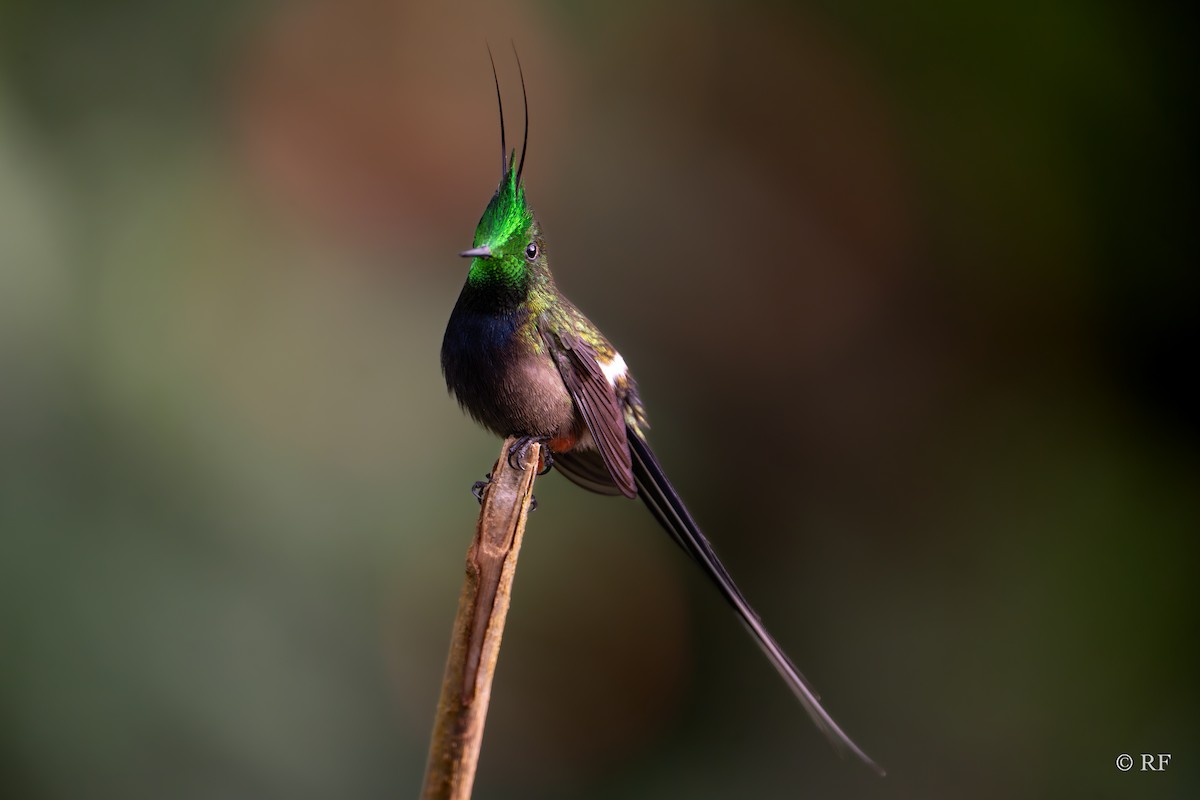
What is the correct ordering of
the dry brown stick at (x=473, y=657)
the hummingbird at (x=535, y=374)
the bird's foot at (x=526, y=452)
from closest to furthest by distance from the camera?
the dry brown stick at (x=473, y=657)
the bird's foot at (x=526, y=452)
the hummingbird at (x=535, y=374)

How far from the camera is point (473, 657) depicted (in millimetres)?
1150

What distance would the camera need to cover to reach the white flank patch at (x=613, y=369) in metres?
1.99

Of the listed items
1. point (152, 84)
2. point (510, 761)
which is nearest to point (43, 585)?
point (510, 761)

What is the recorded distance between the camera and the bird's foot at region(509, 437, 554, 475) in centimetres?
160

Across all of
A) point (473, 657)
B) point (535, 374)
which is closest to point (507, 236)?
point (535, 374)

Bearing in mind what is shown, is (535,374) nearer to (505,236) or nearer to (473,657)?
(505,236)

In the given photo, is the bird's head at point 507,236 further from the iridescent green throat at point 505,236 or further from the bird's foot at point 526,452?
the bird's foot at point 526,452

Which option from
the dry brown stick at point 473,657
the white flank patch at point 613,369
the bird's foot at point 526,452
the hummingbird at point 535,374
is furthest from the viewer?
the white flank patch at point 613,369

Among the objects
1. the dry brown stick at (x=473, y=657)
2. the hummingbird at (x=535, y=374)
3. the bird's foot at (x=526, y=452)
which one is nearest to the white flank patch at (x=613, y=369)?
the hummingbird at (x=535, y=374)

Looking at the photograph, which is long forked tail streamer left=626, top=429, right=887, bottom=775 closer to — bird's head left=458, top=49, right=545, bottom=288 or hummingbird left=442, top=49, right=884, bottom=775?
hummingbird left=442, top=49, right=884, bottom=775

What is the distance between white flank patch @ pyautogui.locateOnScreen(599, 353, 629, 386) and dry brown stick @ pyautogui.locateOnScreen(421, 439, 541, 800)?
0.71 meters

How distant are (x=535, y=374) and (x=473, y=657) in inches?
29.7

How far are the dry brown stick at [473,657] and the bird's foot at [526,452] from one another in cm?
28

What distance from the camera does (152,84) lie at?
9.40 ft
